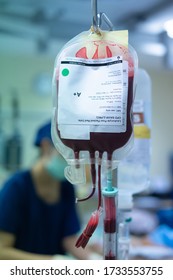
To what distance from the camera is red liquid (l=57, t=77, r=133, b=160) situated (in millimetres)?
580

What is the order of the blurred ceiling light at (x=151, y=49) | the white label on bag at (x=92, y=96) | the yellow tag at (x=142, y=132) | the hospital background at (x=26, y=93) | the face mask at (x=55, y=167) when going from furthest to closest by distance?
the hospital background at (x=26, y=93), the blurred ceiling light at (x=151, y=49), the face mask at (x=55, y=167), the yellow tag at (x=142, y=132), the white label on bag at (x=92, y=96)

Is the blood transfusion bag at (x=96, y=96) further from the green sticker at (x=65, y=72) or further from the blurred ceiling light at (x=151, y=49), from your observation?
the blurred ceiling light at (x=151, y=49)

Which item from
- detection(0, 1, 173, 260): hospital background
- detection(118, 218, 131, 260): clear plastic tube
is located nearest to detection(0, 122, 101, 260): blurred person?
detection(118, 218, 131, 260): clear plastic tube

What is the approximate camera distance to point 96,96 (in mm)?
575

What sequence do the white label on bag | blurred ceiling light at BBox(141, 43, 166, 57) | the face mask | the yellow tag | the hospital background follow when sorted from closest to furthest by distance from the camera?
the white label on bag
the yellow tag
the face mask
blurred ceiling light at BBox(141, 43, 166, 57)
the hospital background

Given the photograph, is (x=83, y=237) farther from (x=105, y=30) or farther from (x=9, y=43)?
(x=9, y=43)

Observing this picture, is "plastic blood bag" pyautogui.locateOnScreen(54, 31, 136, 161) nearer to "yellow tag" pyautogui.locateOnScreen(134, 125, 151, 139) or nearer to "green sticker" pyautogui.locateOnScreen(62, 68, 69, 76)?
"green sticker" pyautogui.locateOnScreen(62, 68, 69, 76)

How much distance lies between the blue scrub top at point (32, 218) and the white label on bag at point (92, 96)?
95 centimetres

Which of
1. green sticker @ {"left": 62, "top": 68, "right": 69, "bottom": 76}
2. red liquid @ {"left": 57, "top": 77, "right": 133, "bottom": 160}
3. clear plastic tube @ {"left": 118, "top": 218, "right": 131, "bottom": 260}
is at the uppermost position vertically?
green sticker @ {"left": 62, "top": 68, "right": 69, "bottom": 76}

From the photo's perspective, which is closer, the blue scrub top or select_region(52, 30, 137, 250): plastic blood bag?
select_region(52, 30, 137, 250): plastic blood bag

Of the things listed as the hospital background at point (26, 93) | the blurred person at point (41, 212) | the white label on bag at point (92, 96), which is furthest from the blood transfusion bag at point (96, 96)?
the hospital background at point (26, 93)

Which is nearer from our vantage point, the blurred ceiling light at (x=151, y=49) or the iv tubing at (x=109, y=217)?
the iv tubing at (x=109, y=217)

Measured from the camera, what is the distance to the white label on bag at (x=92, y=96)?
571 millimetres

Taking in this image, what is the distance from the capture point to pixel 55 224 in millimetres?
1616
